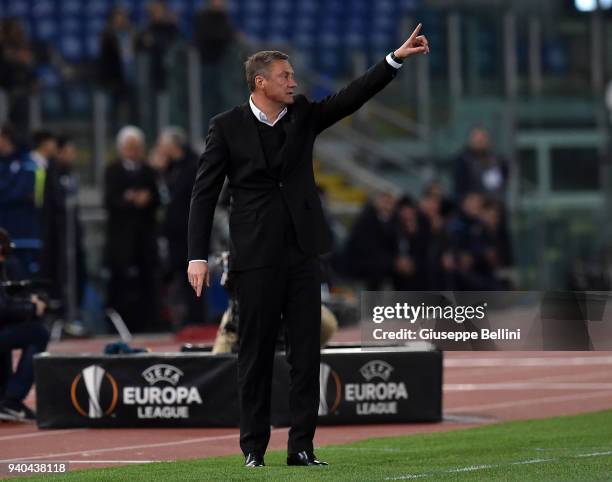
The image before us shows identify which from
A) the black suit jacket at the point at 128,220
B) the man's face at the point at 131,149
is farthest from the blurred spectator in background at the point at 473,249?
the man's face at the point at 131,149

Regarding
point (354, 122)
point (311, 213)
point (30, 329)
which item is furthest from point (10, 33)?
point (311, 213)

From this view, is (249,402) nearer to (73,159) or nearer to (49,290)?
(49,290)

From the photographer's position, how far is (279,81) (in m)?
8.48

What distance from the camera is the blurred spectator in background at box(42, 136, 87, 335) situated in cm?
1881

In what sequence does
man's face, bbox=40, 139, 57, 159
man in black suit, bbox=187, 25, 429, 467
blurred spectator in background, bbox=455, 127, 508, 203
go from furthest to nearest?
1. blurred spectator in background, bbox=455, 127, 508, 203
2. man's face, bbox=40, 139, 57, 159
3. man in black suit, bbox=187, 25, 429, 467

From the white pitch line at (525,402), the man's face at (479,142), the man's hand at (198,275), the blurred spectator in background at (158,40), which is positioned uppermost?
the blurred spectator in background at (158,40)

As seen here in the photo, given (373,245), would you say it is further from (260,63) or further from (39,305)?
(260,63)

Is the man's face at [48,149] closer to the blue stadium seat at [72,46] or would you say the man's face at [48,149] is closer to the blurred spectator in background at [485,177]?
the blurred spectator in background at [485,177]

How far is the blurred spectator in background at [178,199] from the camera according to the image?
19.0m

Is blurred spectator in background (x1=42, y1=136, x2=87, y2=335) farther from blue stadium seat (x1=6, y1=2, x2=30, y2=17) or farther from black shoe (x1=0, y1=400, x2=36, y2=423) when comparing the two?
blue stadium seat (x1=6, y1=2, x2=30, y2=17)

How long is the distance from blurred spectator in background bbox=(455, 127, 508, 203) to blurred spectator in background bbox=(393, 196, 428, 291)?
3.72 feet

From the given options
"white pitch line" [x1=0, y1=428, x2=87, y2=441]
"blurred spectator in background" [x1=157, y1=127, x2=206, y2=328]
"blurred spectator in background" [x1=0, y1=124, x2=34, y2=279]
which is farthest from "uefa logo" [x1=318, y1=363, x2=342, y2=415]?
"blurred spectator in background" [x1=157, y1=127, x2=206, y2=328]

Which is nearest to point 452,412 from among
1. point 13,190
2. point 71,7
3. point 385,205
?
point 13,190

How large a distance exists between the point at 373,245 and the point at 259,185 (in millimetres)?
13888
